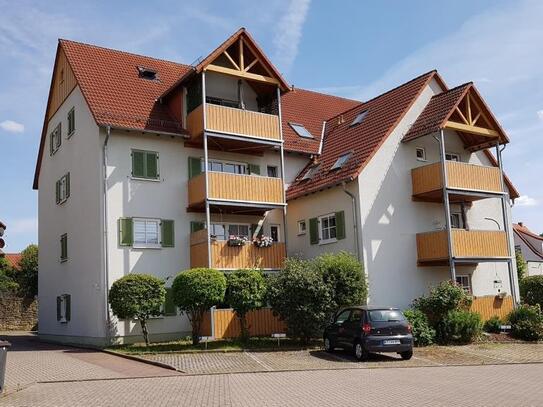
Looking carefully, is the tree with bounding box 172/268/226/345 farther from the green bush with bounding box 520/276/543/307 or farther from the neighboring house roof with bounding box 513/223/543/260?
the neighboring house roof with bounding box 513/223/543/260

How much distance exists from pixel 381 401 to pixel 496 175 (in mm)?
17128

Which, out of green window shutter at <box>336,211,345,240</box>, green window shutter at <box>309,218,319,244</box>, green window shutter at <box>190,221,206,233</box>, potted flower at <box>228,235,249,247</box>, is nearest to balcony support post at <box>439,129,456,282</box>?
green window shutter at <box>336,211,345,240</box>

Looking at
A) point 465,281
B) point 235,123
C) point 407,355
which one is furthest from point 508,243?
point 235,123

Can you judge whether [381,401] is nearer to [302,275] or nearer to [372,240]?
[302,275]

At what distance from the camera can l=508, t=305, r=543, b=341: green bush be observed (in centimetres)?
2280

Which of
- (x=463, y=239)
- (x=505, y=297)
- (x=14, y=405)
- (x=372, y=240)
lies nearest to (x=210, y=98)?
(x=372, y=240)

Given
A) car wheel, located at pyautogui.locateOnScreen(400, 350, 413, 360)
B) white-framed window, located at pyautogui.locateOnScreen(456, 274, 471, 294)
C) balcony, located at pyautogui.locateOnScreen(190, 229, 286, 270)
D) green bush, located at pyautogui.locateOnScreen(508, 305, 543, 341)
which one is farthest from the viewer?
white-framed window, located at pyautogui.locateOnScreen(456, 274, 471, 294)

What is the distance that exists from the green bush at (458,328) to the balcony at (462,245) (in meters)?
2.57

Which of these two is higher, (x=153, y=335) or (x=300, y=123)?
(x=300, y=123)

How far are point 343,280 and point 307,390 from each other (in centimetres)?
839

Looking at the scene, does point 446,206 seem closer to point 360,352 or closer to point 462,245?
point 462,245

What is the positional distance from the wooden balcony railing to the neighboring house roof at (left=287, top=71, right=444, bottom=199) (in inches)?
62.7

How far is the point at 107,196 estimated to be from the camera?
2291 centimetres

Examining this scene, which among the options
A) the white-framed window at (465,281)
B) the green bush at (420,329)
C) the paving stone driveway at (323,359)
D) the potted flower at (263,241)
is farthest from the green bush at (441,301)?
the potted flower at (263,241)
